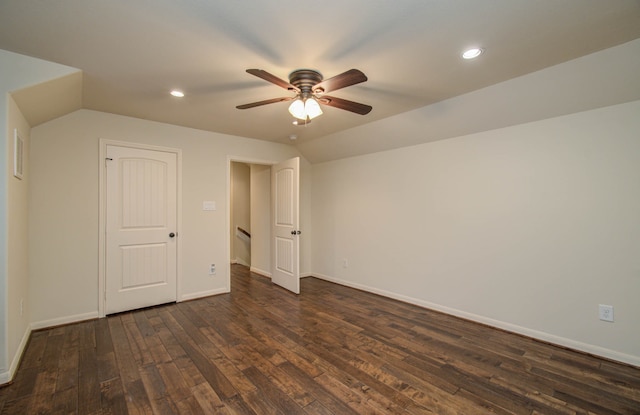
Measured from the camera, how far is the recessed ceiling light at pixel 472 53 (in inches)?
79.5

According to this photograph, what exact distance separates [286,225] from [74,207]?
2646mm

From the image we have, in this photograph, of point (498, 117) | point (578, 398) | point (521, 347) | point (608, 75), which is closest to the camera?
point (578, 398)

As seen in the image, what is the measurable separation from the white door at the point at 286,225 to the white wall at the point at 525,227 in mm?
1183

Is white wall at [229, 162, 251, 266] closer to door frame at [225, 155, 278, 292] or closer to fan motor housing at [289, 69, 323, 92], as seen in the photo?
door frame at [225, 155, 278, 292]

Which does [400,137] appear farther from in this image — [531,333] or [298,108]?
[531,333]

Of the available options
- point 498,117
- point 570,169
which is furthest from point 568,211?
point 498,117

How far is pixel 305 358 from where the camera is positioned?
238 centimetres

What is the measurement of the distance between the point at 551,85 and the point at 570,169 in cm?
80

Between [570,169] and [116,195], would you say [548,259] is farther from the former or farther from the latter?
[116,195]

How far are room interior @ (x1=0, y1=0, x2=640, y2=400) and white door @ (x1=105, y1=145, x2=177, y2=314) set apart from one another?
144 mm

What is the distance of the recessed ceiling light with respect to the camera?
2.02 meters

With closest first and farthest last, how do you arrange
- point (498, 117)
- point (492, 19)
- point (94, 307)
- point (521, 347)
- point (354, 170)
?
point (492, 19) < point (521, 347) < point (498, 117) < point (94, 307) < point (354, 170)

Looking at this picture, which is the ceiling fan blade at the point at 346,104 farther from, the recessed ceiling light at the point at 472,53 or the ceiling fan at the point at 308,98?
the recessed ceiling light at the point at 472,53

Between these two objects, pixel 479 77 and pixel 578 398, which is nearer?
pixel 578 398
